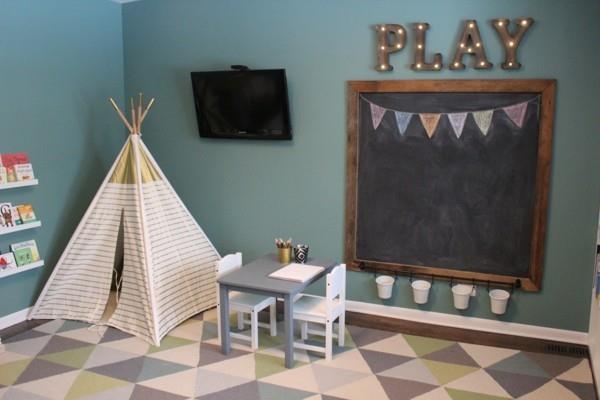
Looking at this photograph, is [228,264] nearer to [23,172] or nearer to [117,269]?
[117,269]

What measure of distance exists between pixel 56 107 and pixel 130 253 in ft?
4.10

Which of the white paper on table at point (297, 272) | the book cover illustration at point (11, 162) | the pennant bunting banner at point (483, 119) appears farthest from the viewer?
the book cover illustration at point (11, 162)

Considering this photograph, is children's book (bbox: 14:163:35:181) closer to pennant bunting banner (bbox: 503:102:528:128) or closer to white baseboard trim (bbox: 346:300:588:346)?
white baseboard trim (bbox: 346:300:588:346)

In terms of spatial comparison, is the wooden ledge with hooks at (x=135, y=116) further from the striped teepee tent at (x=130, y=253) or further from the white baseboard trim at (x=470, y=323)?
the white baseboard trim at (x=470, y=323)

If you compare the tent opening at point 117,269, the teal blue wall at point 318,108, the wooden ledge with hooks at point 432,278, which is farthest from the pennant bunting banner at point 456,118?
the tent opening at point 117,269

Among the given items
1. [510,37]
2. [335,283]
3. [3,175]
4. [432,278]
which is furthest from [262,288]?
[510,37]

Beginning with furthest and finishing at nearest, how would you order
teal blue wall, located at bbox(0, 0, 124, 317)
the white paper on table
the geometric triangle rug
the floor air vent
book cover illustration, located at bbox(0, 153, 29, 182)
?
teal blue wall, located at bbox(0, 0, 124, 317) < book cover illustration, located at bbox(0, 153, 29, 182) < the floor air vent < the white paper on table < the geometric triangle rug

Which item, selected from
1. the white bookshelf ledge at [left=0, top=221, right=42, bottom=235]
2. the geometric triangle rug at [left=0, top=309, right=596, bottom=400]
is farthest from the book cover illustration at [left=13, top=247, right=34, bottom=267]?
the geometric triangle rug at [left=0, top=309, right=596, bottom=400]

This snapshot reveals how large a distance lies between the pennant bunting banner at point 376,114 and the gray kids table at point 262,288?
3.49ft

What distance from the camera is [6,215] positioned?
356cm

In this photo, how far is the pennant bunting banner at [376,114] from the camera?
3711 millimetres

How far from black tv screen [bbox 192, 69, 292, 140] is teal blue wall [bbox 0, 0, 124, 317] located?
87 cm

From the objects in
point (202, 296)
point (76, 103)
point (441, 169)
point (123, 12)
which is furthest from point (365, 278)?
point (123, 12)

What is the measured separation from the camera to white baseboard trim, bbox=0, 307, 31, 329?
12.2 ft
